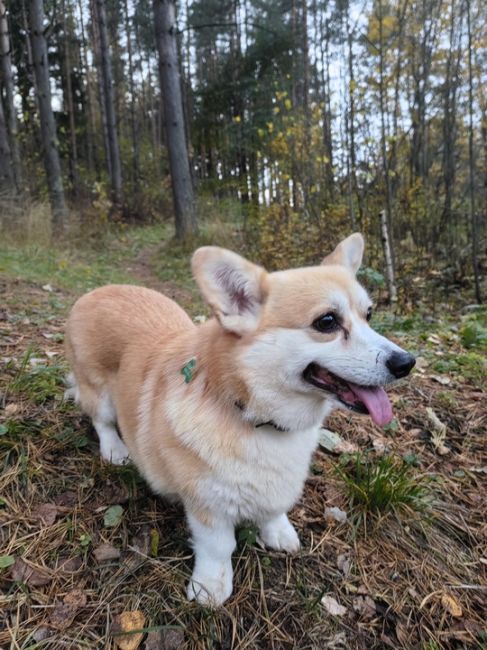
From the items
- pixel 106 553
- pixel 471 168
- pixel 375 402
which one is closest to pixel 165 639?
pixel 106 553

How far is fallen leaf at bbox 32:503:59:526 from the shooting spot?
6.22 ft

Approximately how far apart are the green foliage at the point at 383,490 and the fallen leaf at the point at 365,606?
1.25 ft

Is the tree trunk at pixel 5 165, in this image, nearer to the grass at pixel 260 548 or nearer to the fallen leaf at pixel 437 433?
the grass at pixel 260 548

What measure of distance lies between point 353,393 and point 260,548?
2.85 ft

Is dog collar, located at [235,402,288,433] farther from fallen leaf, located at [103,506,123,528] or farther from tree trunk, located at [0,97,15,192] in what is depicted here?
tree trunk, located at [0,97,15,192]

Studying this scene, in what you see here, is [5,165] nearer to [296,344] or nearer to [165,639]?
[296,344]

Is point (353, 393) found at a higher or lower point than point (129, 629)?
higher

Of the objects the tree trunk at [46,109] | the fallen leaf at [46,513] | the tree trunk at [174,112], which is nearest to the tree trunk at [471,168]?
the fallen leaf at [46,513]

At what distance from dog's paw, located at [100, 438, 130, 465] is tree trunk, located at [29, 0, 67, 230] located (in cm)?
868

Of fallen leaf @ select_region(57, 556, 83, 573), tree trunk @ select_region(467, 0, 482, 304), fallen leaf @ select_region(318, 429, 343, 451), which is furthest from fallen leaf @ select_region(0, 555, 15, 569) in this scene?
tree trunk @ select_region(467, 0, 482, 304)

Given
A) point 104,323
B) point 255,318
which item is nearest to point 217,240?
point 104,323

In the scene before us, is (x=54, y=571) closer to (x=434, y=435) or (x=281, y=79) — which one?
(x=434, y=435)

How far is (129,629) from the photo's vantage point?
1568 mm

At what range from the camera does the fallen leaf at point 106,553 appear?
5.91 ft
